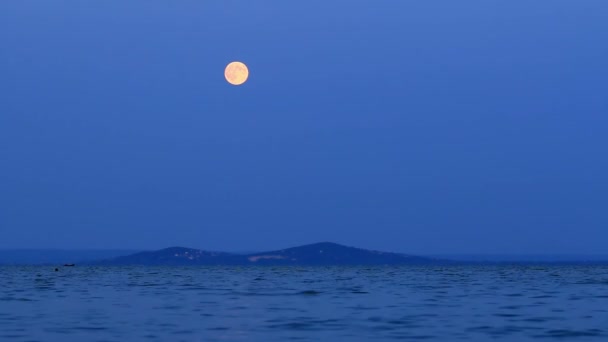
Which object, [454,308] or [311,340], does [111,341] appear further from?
[454,308]

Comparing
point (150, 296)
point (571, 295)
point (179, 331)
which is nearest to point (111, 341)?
point (179, 331)

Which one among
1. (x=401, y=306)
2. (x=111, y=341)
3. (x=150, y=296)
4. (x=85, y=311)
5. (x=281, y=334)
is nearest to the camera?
(x=111, y=341)

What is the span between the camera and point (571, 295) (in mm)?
56469

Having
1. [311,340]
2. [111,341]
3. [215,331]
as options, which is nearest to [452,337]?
[311,340]

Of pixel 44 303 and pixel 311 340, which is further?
pixel 44 303

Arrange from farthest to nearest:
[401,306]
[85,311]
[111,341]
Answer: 1. [401,306]
2. [85,311]
3. [111,341]

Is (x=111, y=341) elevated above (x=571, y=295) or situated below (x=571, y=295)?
below

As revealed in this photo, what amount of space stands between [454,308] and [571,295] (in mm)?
15581

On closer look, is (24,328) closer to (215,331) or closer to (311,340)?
(215,331)

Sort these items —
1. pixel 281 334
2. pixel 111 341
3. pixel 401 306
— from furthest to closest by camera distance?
pixel 401 306 → pixel 281 334 → pixel 111 341

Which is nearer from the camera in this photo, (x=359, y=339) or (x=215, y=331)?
(x=359, y=339)

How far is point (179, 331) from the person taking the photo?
32.9 meters

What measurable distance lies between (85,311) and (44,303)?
742cm

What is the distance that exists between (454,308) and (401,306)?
294cm
